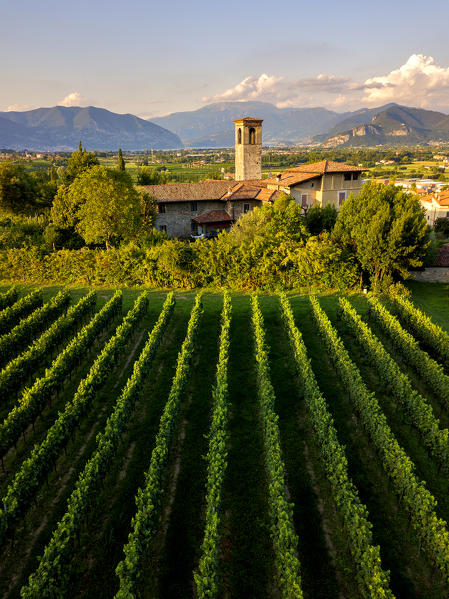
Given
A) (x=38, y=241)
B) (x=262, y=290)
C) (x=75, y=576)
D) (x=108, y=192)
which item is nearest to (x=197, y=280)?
(x=262, y=290)

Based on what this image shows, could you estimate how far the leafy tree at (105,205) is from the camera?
36500 mm

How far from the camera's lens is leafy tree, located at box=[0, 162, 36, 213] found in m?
47.5

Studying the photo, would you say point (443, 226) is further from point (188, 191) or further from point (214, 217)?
point (188, 191)

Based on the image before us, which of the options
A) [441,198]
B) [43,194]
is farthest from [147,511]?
[441,198]

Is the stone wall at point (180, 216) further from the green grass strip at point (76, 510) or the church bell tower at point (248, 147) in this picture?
the green grass strip at point (76, 510)

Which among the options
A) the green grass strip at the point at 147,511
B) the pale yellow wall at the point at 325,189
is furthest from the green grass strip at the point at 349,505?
the pale yellow wall at the point at 325,189

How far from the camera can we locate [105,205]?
1441 inches

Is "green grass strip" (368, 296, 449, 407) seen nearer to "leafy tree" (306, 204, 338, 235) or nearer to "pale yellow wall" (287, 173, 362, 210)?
"leafy tree" (306, 204, 338, 235)

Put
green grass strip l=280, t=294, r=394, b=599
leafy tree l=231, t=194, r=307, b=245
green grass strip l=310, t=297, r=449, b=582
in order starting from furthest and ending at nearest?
leafy tree l=231, t=194, r=307, b=245 → green grass strip l=310, t=297, r=449, b=582 → green grass strip l=280, t=294, r=394, b=599

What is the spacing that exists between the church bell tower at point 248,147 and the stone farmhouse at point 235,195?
6518mm

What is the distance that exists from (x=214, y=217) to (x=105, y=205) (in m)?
16.5

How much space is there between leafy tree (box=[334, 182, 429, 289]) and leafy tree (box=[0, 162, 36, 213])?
4018 cm

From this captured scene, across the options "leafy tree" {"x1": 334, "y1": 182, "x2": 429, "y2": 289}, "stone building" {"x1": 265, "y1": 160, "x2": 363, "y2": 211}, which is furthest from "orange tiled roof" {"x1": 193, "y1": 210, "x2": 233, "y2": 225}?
"leafy tree" {"x1": 334, "y1": 182, "x2": 429, "y2": 289}

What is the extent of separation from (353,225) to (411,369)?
15554 mm
